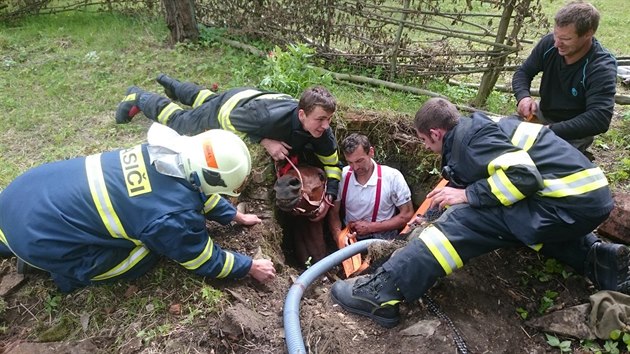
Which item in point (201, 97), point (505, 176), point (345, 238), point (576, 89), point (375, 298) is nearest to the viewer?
point (505, 176)

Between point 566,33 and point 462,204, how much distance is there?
64.2 inches

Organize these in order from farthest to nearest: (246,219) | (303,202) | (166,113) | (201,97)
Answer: (201,97), (166,113), (303,202), (246,219)

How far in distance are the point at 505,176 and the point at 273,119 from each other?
2.15 meters

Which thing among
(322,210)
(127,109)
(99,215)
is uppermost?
(99,215)

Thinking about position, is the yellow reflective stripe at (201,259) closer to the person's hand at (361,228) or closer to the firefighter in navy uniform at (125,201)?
the firefighter in navy uniform at (125,201)

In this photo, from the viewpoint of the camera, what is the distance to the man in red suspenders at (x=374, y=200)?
4.80 meters

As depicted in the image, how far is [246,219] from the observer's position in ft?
12.1

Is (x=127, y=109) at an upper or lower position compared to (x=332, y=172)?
upper

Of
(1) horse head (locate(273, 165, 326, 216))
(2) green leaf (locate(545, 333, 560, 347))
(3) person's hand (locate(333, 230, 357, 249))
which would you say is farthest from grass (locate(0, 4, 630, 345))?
(2) green leaf (locate(545, 333, 560, 347))

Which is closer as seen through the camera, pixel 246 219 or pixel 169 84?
pixel 246 219

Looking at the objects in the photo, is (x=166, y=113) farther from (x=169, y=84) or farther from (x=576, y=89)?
(x=576, y=89)

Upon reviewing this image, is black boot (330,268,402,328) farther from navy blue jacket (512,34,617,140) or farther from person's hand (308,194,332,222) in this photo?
navy blue jacket (512,34,617,140)

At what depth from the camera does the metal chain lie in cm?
284

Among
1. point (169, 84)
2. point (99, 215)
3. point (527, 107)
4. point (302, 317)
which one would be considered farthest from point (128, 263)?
point (527, 107)
